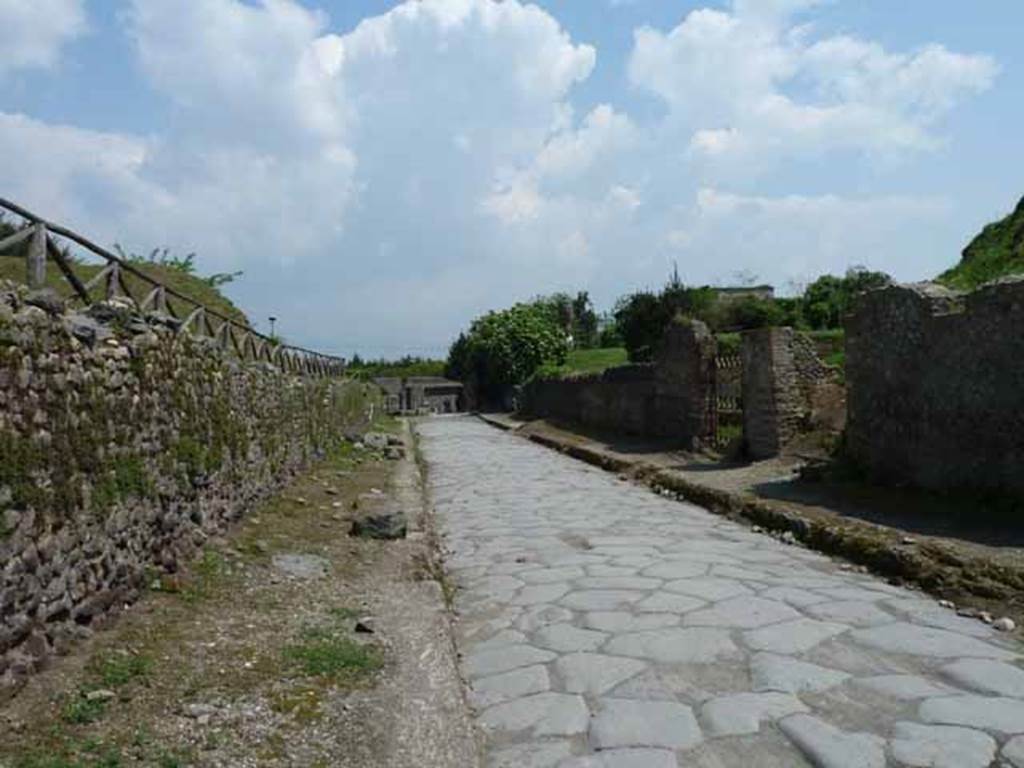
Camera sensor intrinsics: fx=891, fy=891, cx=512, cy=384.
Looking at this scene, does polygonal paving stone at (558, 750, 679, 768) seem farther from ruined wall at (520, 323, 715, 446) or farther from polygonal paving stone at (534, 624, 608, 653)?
ruined wall at (520, 323, 715, 446)

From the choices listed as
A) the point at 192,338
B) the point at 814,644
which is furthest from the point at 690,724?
the point at 192,338

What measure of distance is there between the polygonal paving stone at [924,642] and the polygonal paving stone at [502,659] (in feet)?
5.92

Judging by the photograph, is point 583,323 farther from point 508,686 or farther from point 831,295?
point 508,686

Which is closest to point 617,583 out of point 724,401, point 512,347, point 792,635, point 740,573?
point 740,573

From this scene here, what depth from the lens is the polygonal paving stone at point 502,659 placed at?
492 cm

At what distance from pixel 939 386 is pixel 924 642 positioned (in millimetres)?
4616

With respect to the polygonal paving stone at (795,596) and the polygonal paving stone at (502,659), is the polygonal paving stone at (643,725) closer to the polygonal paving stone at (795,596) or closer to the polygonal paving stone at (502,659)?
the polygonal paving stone at (502,659)

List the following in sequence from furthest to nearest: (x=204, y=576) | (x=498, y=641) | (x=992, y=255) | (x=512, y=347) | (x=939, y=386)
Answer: (x=512, y=347) < (x=992, y=255) < (x=939, y=386) < (x=204, y=576) < (x=498, y=641)

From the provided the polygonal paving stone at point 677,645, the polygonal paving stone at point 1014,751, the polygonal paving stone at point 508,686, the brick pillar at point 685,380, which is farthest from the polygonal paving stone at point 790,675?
the brick pillar at point 685,380

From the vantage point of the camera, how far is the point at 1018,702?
3.95 metres

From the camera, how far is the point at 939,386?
888 cm

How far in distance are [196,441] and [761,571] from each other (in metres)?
4.77

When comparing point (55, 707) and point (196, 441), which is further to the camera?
point (196, 441)

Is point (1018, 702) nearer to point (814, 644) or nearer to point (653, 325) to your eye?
point (814, 644)
